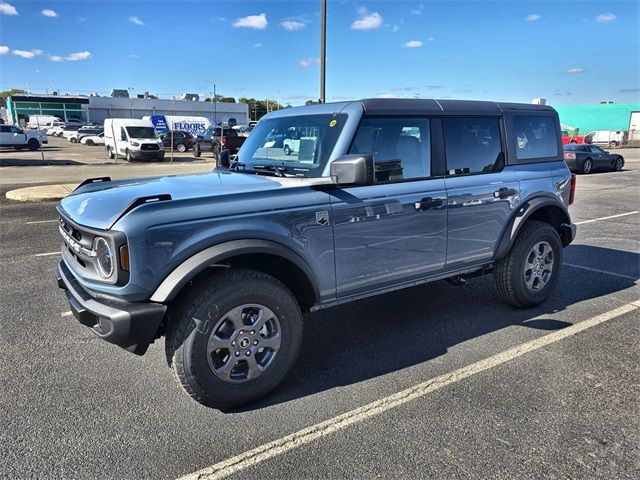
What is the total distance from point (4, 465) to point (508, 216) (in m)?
4.12

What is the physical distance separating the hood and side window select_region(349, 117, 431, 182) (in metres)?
0.64

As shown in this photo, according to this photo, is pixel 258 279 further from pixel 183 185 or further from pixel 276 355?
pixel 183 185

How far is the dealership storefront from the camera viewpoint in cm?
7869

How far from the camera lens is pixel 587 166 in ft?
73.2

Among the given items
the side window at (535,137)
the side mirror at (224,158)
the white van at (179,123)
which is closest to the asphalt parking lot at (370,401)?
the side window at (535,137)

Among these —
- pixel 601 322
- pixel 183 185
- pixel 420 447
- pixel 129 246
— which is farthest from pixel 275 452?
pixel 601 322

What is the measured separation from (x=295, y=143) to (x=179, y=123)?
47.4 meters

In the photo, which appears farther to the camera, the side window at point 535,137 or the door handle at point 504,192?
the side window at point 535,137

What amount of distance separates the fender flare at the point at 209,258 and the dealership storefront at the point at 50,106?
298ft

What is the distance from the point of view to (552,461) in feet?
8.37

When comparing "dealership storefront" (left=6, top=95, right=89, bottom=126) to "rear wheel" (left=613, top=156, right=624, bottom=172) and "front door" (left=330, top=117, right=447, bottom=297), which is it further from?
"front door" (left=330, top=117, right=447, bottom=297)

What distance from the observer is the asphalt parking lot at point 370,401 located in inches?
100

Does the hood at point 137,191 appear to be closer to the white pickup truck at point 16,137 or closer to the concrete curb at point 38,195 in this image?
the concrete curb at point 38,195

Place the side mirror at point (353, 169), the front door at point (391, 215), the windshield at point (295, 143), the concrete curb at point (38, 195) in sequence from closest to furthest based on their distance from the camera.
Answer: the side mirror at point (353, 169), the front door at point (391, 215), the windshield at point (295, 143), the concrete curb at point (38, 195)
